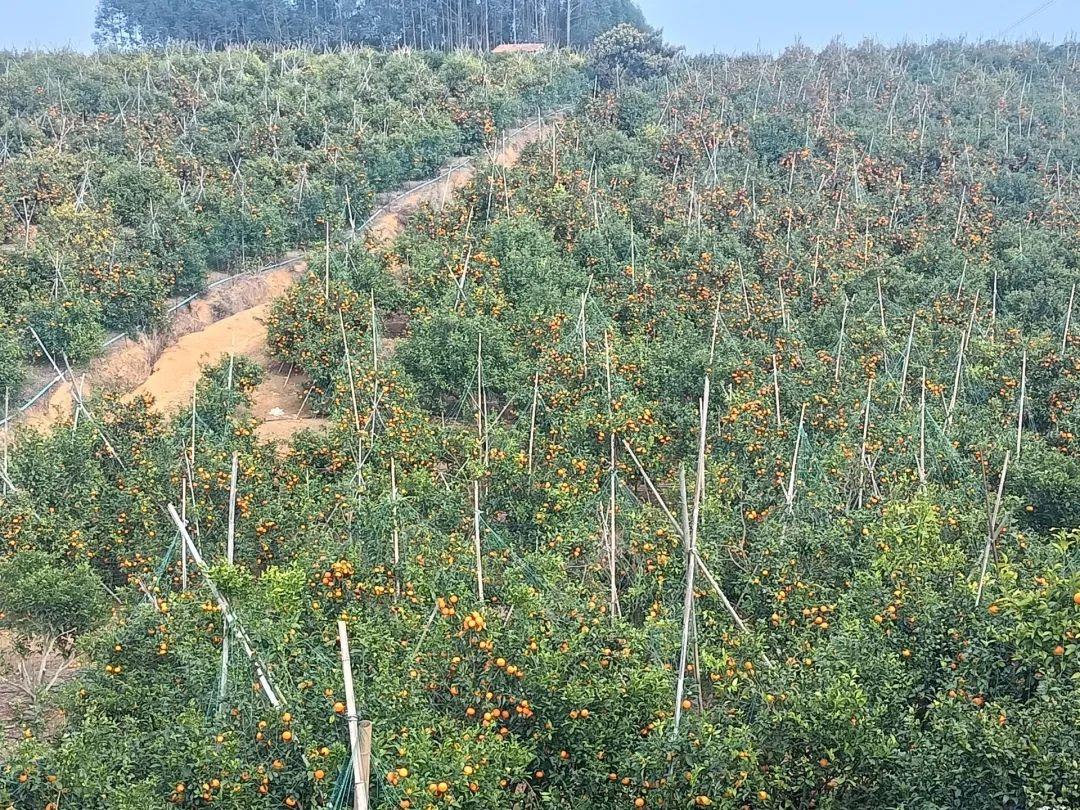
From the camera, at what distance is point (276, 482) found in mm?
9570

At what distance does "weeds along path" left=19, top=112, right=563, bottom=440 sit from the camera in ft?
41.8

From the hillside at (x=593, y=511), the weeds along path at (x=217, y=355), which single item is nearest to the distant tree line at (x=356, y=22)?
the hillside at (x=593, y=511)

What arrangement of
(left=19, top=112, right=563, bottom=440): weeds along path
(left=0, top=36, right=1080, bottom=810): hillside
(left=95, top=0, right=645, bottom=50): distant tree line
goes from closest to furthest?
(left=0, top=36, right=1080, bottom=810): hillside
(left=19, top=112, right=563, bottom=440): weeds along path
(left=95, top=0, right=645, bottom=50): distant tree line

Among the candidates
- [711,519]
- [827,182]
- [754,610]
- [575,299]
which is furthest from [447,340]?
[827,182]

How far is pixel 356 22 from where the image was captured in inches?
1663

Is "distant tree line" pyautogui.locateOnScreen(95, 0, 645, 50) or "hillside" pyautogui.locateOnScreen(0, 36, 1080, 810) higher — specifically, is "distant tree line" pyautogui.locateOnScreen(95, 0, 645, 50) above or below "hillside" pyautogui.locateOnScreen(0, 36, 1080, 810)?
above

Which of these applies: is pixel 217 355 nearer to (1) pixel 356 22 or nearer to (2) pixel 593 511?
(2) pixel 593 511

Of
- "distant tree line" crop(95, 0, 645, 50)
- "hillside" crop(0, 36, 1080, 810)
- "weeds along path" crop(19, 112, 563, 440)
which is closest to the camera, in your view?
"hillside" crop(0, 36, 1080, 810)

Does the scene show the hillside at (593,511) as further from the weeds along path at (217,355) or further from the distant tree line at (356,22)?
the distant tree line at (356,22)

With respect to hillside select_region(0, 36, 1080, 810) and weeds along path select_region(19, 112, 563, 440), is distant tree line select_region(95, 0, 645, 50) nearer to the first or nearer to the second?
hillside select_region(0, 36, 1080, 810)

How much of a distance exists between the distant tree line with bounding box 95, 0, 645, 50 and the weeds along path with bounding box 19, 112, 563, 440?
23793mm

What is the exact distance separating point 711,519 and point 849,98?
20.7 metres

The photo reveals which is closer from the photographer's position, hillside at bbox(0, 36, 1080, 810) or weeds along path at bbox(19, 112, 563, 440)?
hillside at bbox(0, 36, 1080, 810)

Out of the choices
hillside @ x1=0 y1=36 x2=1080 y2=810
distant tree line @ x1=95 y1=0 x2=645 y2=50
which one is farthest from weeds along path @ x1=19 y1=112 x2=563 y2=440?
distant tree line @ x1=95 y1=0 x2=645 y2=50
